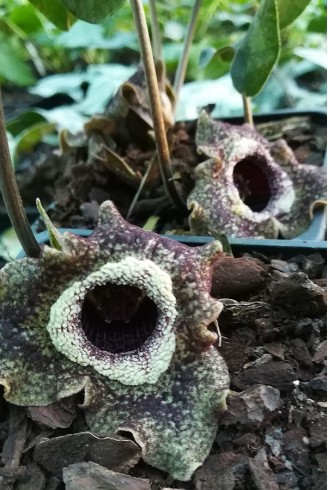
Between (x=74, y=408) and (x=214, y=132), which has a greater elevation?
(x=214, y=132)

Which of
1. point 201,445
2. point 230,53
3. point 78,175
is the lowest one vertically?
point 201,445

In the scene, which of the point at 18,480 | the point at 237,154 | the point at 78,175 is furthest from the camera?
the point at 78,175

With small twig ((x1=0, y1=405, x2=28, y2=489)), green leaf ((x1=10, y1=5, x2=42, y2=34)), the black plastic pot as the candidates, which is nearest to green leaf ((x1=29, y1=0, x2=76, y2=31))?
the black plastic pot

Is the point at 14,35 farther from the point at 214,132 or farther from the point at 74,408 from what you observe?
the point at 74,408

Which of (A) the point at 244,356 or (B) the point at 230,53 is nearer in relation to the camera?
(A) the point at 244,356

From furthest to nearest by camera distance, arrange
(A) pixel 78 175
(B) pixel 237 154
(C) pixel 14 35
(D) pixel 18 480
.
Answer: (C) pixel 14 35
(A) pixel 78 175
(B) pixel 237 154
(D) pixel 18 480

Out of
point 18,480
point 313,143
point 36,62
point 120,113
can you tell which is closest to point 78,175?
point 120,113

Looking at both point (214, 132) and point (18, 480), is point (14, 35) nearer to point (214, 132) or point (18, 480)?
point (214, 132)

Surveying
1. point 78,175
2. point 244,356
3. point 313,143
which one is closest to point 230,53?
point 313,143
